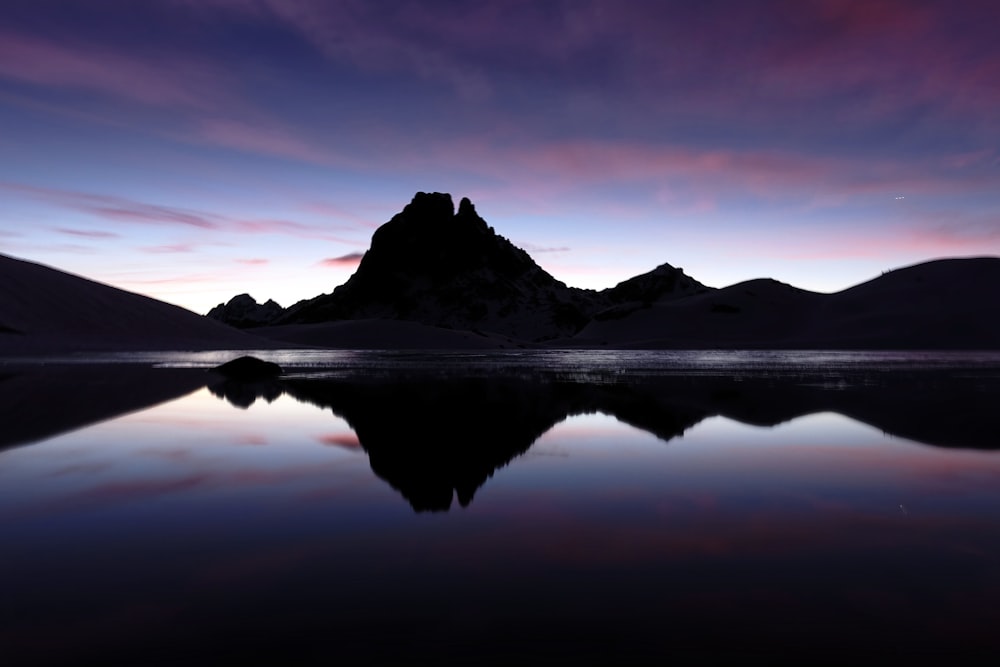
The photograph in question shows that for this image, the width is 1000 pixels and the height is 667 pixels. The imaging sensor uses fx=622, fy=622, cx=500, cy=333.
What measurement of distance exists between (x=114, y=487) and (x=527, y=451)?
7.82m

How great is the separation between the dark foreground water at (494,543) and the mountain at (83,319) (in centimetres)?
8164

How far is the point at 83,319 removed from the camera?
9850 cm

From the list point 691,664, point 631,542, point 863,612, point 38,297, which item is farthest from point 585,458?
point 38,297

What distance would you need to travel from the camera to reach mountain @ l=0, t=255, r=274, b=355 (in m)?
86.0

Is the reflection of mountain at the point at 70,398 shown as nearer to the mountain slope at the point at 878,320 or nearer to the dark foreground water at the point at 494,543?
the dark foreground water at the point at 494,543

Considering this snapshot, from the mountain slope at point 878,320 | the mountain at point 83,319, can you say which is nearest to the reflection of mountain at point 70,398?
the mountain at point 83,319

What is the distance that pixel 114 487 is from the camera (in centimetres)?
1047

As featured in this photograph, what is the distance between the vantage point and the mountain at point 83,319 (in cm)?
8600

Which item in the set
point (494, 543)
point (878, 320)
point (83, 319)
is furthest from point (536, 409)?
point (878, 320)

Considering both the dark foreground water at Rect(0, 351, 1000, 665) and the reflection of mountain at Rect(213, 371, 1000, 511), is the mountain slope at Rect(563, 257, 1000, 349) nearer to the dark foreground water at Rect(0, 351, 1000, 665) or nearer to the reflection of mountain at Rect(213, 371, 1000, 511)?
the reflection of mountain at Rect(213, 371, 1000, 511)

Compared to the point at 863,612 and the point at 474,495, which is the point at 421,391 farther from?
the point at 863,612

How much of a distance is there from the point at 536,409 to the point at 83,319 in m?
102

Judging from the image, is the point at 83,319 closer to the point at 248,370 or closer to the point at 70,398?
the point at 248,370

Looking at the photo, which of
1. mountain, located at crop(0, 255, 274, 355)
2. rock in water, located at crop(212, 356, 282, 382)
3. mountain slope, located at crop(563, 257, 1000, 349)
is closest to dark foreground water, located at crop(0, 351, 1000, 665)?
rock in water, located at crop(212, 356, 282, 382)
